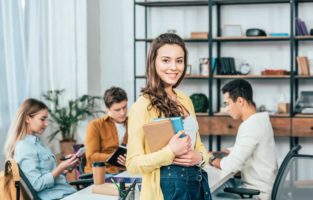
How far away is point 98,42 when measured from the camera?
24.7ft

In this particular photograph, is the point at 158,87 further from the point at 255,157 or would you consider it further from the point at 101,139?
the point at 101,139

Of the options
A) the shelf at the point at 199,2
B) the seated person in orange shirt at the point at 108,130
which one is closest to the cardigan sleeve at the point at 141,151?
the seated person in orange shirt at the point at 108,130

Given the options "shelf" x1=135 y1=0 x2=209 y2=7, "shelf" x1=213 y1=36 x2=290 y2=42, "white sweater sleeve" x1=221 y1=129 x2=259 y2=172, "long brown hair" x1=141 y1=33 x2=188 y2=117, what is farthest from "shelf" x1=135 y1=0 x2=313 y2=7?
"long brown hair" x1=141 y1=33 x2=188 y2=117

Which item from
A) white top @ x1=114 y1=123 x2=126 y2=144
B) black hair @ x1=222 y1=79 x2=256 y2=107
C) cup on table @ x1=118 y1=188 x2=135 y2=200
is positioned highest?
black hair @ x1=222 y1=79 x2=256 y2=107

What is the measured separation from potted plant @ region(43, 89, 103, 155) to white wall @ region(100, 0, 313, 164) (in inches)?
22.7

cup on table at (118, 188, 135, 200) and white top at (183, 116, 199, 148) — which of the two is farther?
cup on table at (118, 188, 135, 200)

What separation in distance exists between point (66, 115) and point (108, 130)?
2.14m

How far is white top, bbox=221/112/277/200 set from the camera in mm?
4059

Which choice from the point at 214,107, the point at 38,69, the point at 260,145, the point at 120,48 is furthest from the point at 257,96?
the point at 260,145

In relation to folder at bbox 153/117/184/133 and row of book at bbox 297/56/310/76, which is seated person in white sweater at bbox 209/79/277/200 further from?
row of book at bbox 297/56/310/76

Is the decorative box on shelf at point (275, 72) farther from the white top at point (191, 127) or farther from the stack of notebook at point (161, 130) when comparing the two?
the stack of notebook at point (161, 130)

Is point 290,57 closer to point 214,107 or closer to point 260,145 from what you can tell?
point 214,107

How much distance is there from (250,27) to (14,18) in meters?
2.53

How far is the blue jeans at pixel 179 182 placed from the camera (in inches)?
92.4
